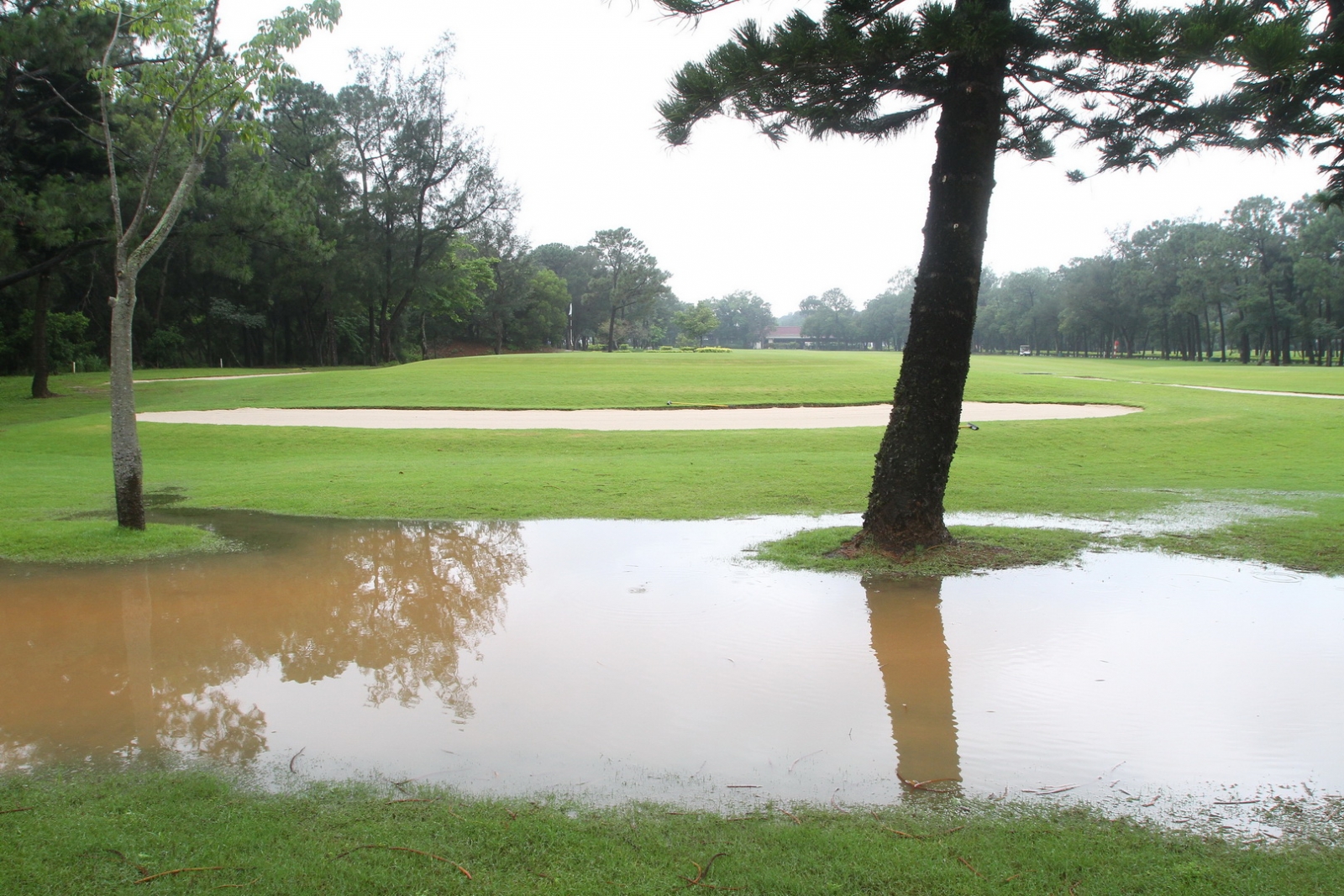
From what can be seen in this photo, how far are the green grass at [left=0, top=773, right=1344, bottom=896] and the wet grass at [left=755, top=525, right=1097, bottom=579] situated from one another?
14.6ft

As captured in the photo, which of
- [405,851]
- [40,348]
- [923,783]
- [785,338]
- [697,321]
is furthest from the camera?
[785,338]

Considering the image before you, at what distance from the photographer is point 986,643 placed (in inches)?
245

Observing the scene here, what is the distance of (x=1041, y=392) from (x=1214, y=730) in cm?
2294

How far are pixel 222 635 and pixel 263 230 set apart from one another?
81.1ft

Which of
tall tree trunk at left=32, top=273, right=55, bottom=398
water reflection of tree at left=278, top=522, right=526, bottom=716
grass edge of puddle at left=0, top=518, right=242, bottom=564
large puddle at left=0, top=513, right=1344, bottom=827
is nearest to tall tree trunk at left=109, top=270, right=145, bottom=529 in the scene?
grass edge of puddle at left=0, top=518, right=242, bottom=564

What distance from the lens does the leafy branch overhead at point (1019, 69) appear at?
6.41 meters

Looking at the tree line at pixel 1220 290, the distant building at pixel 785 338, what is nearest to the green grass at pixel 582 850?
the tree line at pixel 1220 290

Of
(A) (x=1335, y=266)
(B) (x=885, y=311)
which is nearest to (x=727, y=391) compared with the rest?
(A) (x=1335, y=266)

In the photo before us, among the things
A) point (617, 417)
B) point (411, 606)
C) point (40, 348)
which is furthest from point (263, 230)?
point (411, 606)

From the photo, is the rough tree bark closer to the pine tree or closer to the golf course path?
the pine tree

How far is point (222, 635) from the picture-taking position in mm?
6395

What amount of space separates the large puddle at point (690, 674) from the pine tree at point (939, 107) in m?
1.46

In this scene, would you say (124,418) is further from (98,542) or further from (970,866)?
(970,866)

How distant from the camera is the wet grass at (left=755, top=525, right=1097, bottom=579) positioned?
8.17 m
